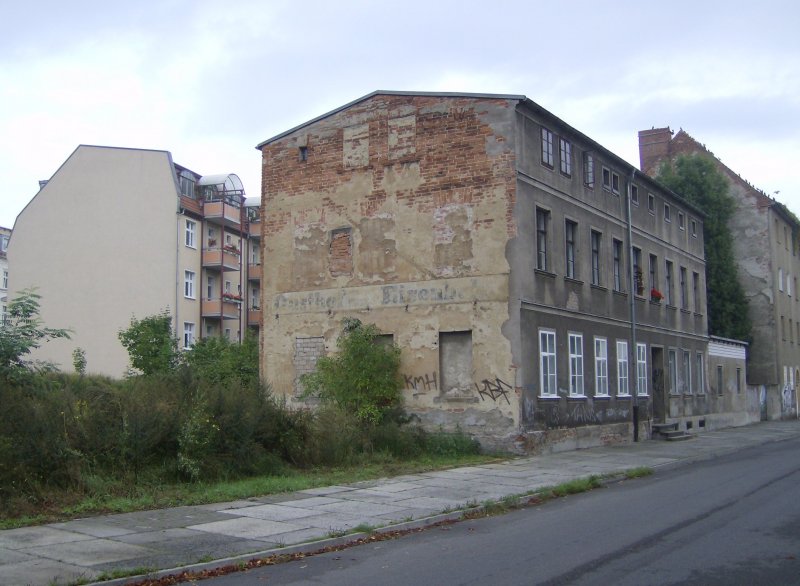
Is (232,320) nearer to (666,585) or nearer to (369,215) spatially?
(369,215)

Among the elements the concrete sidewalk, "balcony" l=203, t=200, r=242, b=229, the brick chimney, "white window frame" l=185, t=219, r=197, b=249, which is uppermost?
the brick chimney

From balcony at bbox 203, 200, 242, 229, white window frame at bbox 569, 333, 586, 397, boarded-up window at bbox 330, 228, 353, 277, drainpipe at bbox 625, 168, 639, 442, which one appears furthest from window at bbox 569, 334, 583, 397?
balcony at bbox 203, 200, 242, 229

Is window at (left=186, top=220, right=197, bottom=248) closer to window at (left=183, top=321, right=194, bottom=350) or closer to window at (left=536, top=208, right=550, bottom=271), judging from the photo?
window at (left=183, top=321, right=194, bottom=350)

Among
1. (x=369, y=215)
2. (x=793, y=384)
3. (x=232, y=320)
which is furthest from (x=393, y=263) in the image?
(x=793, y=384)

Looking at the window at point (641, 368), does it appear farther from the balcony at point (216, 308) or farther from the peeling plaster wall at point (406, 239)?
the balcony at point (216, 308)

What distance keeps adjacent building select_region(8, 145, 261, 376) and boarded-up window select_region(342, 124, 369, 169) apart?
2440 cm

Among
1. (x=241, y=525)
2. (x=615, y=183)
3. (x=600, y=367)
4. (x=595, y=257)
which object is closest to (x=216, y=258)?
(x=615, y=183)

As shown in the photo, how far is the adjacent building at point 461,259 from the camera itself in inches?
842

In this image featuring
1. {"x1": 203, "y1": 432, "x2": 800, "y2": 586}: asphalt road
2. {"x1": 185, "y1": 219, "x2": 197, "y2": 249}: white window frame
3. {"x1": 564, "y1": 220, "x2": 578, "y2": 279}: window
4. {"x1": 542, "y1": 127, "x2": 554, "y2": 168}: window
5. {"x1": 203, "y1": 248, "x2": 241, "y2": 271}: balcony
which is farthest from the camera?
{"x1": 203, "y1": 248, "x2": 241, "y2": 271}: balcony

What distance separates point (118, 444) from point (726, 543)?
9.32 m

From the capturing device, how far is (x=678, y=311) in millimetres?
33219

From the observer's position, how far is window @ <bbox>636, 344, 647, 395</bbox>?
93.9ft

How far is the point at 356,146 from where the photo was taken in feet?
77.7

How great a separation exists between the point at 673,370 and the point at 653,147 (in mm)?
21706
